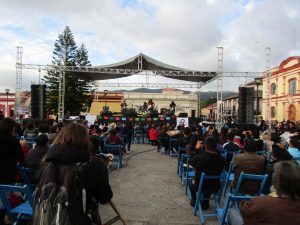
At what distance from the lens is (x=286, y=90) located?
113 ft

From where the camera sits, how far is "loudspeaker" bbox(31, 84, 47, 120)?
58.6ft

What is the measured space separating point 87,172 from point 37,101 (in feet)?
55.2

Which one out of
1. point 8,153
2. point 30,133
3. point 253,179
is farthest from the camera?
point 30,133

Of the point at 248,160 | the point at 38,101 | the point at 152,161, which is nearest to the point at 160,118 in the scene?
the point at 38,101

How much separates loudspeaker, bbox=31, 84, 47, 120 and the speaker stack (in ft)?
37.5

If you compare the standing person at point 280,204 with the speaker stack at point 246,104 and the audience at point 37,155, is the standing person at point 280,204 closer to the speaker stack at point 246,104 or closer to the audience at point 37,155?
the audience at point 37,155

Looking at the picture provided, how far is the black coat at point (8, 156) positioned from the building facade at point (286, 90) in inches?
1171

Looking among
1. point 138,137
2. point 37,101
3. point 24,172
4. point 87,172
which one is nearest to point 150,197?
point 24,172

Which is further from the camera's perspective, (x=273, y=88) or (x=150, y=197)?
(x=273, y=88)

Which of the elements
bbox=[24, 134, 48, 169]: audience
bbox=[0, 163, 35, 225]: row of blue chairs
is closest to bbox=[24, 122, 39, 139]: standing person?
bbox=[24, 134, 48, 169]: audience

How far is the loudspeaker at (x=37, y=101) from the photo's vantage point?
704 inches

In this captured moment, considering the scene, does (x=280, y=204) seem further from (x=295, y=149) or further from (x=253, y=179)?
(x=295, y=149)

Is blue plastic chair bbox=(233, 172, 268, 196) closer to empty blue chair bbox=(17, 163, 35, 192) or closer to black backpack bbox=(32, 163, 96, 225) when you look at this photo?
black backpack bbox=(32, 163, 96, 225)

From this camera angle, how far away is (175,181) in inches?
277
